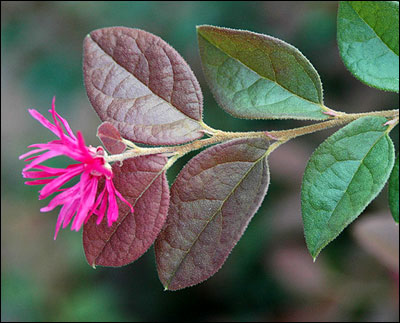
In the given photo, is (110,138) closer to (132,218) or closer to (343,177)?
(132,218)

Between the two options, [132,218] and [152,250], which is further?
[152,250]

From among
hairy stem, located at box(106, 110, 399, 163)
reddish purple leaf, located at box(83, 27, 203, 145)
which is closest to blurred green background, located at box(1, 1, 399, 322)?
hairy stem, located at box(106, 110, 399, 163)

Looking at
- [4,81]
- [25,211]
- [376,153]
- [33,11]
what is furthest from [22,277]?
[376,153]

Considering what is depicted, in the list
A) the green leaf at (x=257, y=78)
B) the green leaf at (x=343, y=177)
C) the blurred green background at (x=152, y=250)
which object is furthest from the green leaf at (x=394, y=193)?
the blurred green background at (x=152, y=250)

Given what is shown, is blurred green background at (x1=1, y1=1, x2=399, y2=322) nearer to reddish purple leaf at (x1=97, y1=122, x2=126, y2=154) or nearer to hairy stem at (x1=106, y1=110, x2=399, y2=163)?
hairy stem at (x1=106, y1=110, x2=399, y2=163)

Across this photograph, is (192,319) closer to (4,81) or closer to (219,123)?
(219,123)

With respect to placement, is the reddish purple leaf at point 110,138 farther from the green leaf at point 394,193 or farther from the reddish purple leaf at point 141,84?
the green leaf at point 394,193

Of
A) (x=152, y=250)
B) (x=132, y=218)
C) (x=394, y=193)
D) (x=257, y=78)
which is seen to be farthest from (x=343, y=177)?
(x=152, y=250)
